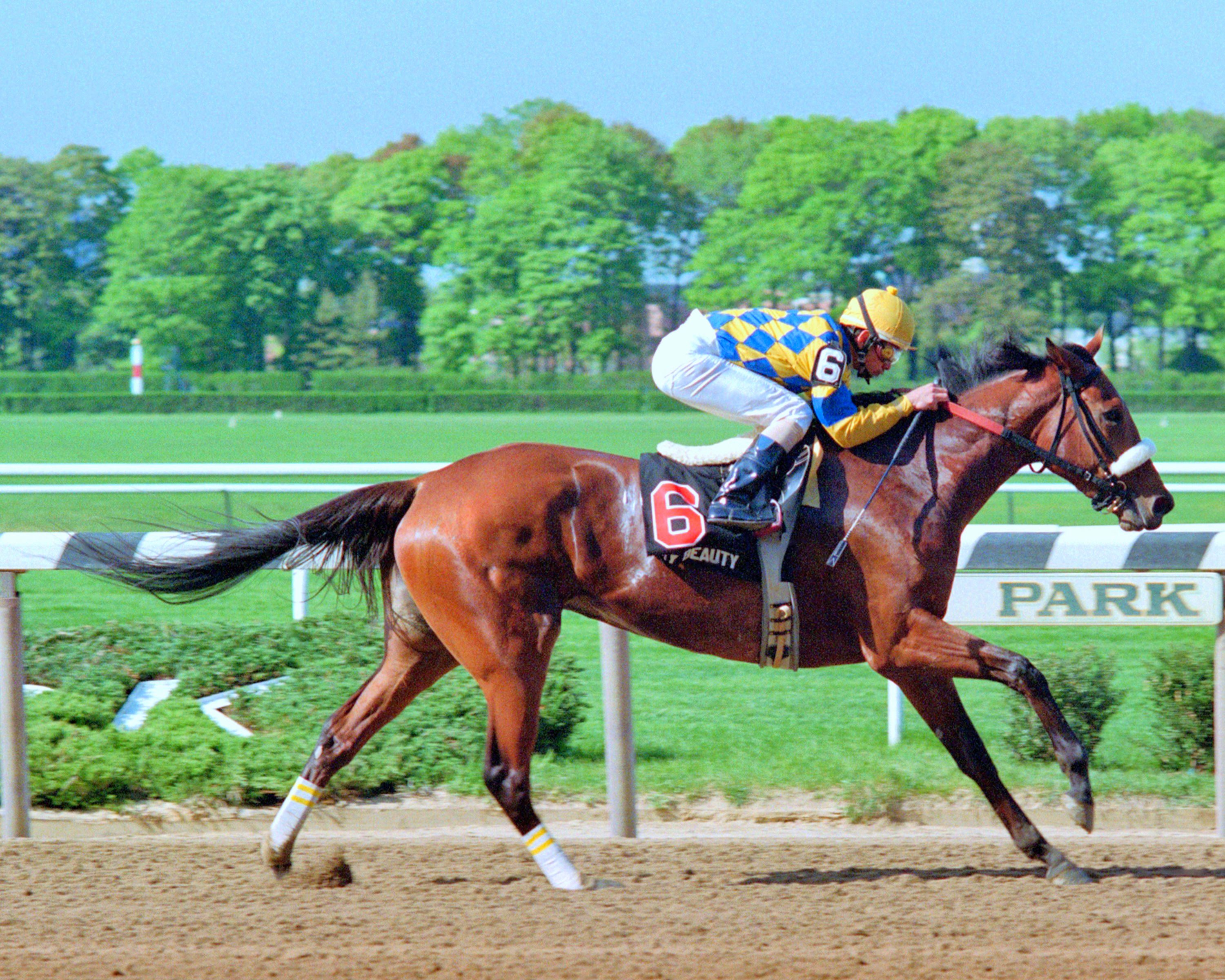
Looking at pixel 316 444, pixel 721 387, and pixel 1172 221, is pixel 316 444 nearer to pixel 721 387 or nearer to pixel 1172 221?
pixel 721 387

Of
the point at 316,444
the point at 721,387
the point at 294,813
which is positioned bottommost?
the point at 316,444

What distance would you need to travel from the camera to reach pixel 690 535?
3514 millimetres

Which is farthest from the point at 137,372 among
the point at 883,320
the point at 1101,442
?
the point at 1101,442

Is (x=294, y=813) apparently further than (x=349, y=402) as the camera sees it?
No

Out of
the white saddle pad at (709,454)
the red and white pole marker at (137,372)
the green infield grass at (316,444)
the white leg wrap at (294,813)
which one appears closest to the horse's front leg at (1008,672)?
the white saddle pad at (709,454)

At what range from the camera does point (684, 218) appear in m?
64.4

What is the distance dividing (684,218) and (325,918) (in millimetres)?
62795

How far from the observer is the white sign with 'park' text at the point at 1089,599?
392cm

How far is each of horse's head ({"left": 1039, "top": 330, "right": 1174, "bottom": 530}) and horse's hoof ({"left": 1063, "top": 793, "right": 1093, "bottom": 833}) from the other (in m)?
0.77

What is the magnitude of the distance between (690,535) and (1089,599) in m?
1.26

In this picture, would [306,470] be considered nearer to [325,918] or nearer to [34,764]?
[34,764]

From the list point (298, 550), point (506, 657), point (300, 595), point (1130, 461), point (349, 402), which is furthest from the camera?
point (349, 402)

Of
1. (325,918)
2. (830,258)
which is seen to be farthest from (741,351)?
(830,258)

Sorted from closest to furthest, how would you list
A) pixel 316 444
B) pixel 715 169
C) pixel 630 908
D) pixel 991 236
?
pixel 630 908, pixel 316 444, pixel 991 236, pixel 715 169
